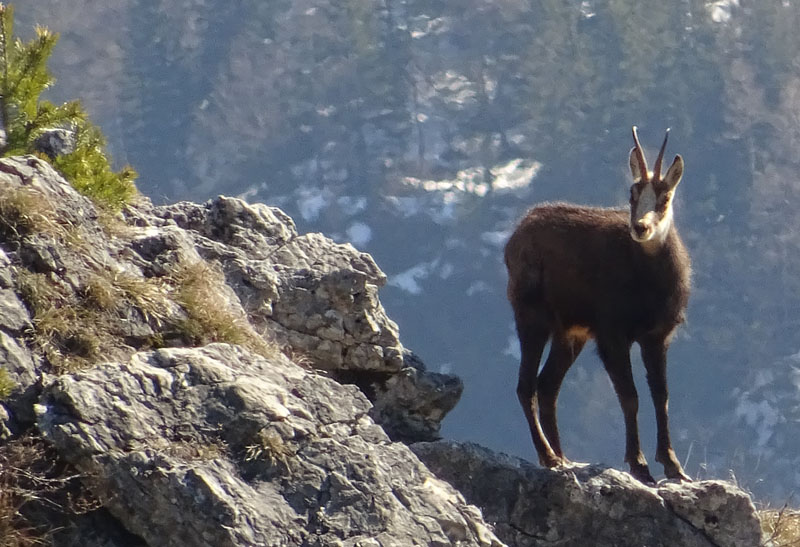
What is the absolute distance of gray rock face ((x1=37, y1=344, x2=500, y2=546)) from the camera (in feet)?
20.6

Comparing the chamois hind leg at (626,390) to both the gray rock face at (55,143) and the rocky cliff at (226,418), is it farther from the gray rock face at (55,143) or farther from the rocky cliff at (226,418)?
the gray rock face at (55,143)

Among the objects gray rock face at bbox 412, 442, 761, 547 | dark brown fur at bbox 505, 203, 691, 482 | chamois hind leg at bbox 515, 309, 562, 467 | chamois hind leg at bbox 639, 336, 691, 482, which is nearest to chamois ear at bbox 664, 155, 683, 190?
dark brown fur at bbox 505, 203, 691, 482

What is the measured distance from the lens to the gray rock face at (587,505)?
8.33 m

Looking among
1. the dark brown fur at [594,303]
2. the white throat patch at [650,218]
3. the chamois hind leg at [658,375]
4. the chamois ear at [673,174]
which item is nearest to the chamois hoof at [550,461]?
the dark brown fur at [594,303]

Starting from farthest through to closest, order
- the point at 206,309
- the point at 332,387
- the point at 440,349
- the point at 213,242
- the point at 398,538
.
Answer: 1. the point at 440,349
2. the point at 213,242
3. the point at 206,309
4. the point at 332,387
5. the point at 398,538

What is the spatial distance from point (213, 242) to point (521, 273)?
9.42 ft

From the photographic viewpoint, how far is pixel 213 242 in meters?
9.53

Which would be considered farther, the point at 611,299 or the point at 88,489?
the point at 611,299

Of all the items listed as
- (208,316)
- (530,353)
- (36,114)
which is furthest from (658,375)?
(36,114)

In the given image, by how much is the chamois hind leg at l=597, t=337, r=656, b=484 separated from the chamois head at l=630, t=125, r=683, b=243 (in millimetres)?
920

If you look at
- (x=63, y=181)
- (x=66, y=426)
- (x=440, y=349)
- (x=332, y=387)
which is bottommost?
(x=66, y=426)

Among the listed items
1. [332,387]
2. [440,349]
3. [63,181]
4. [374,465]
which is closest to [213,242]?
[63,181]

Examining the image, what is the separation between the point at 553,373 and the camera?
36.6 feet

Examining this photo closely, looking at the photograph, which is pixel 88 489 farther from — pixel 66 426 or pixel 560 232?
pixel 560 232
